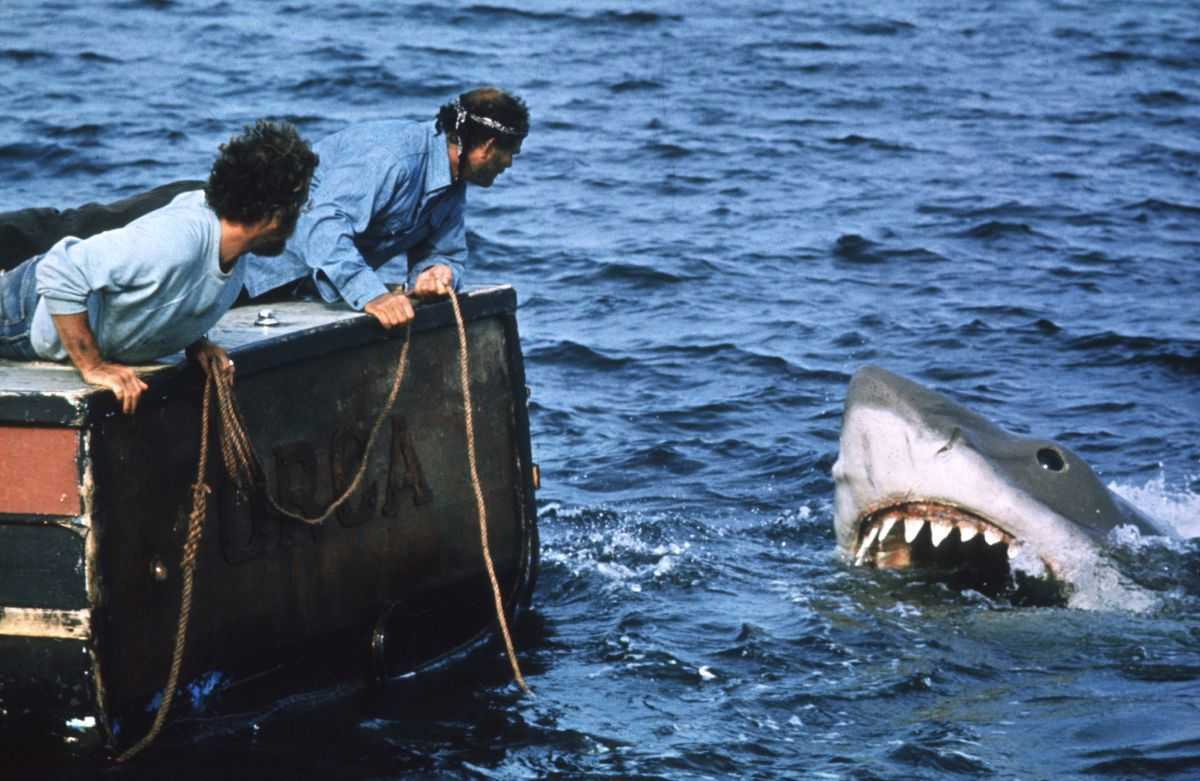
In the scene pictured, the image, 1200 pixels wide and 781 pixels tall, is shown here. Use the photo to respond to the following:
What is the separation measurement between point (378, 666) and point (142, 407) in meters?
1.18

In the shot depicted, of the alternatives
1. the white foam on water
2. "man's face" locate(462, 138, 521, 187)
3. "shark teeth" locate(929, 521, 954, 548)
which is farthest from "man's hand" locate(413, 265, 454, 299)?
the white foam on water

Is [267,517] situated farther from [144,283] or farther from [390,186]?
[390,186]

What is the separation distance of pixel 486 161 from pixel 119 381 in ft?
5.76

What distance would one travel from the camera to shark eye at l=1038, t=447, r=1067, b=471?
6.21 m

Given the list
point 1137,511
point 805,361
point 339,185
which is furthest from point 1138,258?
point 339,185

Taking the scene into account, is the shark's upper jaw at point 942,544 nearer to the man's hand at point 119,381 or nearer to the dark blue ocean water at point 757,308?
the dark blue ocean water at point 757,308

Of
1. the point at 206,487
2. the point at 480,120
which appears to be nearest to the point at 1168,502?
the point at 480,120

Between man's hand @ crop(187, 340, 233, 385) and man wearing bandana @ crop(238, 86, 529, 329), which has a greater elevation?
man wearing bandana @ crop(238, 86, 529, 329)

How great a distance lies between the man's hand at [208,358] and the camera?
4477 millimetres

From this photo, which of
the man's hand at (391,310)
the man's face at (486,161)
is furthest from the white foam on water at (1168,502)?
the man's hand at (391,310)

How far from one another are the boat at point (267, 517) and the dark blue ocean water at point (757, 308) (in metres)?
0.24

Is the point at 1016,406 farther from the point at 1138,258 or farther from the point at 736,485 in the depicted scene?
the point at 1138,258

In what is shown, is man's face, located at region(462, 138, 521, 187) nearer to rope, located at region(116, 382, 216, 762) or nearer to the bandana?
the bandana

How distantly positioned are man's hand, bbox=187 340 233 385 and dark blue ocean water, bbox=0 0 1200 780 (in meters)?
0.98
